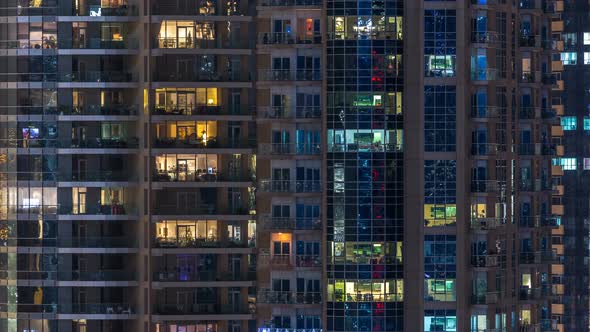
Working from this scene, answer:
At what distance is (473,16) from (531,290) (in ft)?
63.0

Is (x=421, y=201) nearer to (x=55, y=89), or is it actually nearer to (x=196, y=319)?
(x=196, y=319)

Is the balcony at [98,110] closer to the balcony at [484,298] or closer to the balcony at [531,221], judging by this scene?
the balcony at [484,298]

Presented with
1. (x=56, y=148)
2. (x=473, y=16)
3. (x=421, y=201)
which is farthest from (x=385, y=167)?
(x=56, y=148)

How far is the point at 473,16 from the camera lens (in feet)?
438

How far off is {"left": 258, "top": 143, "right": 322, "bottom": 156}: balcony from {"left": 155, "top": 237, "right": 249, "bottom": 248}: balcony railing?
6.49 m

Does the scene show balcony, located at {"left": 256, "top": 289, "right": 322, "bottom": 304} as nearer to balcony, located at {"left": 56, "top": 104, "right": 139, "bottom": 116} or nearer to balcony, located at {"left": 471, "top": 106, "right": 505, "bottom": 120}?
balcony, located at {"left": 56, "top": 104, "right": 139, "bottom": 116}

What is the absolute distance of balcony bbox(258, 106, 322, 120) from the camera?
133m

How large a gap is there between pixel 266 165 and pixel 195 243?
7070mm

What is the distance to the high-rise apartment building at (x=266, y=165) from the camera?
13250 centimetres

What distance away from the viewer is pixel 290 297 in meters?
133

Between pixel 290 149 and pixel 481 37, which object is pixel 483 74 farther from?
pixel 290 149

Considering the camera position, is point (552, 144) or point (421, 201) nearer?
point (421, 201)

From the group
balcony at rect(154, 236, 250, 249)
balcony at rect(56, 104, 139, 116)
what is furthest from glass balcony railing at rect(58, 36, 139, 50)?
balcony at rect(154, 236, 250, 249)

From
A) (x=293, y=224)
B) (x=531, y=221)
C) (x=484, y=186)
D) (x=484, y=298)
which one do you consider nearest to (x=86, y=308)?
(x=293, y=224)
